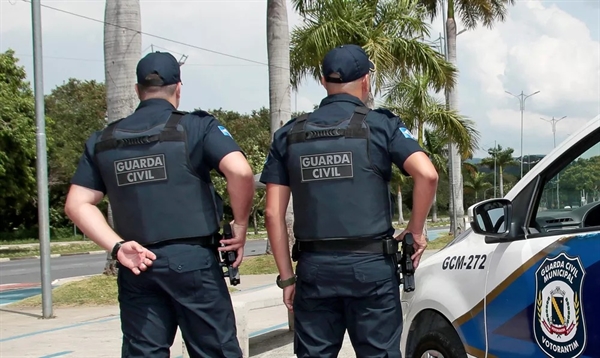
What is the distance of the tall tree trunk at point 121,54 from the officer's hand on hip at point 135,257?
29.6 ft

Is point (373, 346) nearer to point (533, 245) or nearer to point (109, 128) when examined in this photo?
point (533, 245)

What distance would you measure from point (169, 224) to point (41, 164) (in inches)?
306

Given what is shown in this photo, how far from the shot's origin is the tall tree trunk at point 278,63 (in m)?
14.1

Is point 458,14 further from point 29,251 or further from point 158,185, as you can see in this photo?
point 158,185

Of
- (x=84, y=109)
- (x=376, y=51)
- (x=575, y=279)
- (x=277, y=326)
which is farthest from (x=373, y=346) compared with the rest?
(x=84, y=109)

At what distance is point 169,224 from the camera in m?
3.57

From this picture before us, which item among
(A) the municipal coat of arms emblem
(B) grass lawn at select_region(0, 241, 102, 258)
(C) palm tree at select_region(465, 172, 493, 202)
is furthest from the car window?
(C) palm tree at select_region(465, 172, 493, 202)

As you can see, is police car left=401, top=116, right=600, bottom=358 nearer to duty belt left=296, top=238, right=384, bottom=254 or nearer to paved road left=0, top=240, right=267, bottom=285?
duty belt left=296, top=238, right=384, bottom=254

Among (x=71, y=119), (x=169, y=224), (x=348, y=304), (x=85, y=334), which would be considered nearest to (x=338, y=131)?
(x=348, y=304)

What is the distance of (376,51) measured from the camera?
17734 millimetres

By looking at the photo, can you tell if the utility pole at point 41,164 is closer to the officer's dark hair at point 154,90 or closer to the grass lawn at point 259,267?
the grass lawn at point 259,267

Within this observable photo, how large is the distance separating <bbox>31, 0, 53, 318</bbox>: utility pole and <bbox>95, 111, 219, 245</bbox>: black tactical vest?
296 inches

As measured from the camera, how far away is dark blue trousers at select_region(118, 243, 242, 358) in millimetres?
3516

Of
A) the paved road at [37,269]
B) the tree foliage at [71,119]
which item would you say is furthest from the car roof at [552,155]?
the tree foliage at [71,119]
